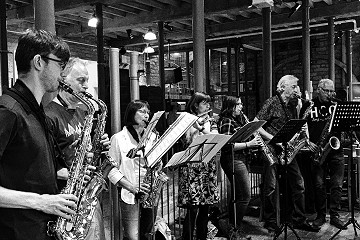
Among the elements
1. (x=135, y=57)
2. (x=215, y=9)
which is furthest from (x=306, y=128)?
(x=215, y=9)

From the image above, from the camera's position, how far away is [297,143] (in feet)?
16.6

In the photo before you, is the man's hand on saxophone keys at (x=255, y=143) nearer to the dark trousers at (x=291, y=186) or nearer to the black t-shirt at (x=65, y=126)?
the dark trousers at (x=291, y=186)

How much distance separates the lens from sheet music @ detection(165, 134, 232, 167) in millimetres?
3422

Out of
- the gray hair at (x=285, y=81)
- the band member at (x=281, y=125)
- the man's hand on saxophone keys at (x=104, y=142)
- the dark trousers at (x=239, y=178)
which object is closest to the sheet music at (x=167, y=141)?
the man's hand on saxophone keys at (x=104, y=142)

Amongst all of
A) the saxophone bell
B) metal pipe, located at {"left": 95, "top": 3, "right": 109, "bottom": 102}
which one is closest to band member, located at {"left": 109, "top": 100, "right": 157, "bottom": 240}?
the saxophone bell

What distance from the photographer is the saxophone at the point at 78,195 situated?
191 cm


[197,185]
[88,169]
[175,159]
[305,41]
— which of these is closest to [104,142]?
[88,169]

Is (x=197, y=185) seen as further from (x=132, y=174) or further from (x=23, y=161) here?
(x=23, y=161)

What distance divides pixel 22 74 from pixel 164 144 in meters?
1.38

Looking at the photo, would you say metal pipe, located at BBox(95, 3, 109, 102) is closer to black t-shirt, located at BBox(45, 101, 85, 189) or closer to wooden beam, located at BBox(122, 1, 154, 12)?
wooden beam, located at BBox(122, 1, 154, 12)

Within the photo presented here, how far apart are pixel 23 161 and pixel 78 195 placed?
0.55 metres

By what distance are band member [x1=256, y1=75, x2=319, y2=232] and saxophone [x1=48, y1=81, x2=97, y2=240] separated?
9.78ft

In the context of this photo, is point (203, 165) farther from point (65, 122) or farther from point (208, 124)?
point (65, 122)

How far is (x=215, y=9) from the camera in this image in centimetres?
1012
